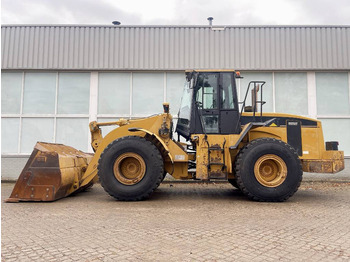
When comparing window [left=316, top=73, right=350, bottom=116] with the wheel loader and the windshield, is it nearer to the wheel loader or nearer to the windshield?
the wheel loader

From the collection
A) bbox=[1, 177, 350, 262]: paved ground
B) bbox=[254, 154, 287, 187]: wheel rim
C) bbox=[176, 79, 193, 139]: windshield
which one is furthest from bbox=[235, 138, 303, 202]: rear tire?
bbox=[176, 79, 193, 139]: windshield

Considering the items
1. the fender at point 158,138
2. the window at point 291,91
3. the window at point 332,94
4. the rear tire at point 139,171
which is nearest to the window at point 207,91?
the fender at point 158,138

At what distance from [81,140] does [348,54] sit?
39.0 ft

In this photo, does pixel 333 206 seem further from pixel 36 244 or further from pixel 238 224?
pixel 36 244

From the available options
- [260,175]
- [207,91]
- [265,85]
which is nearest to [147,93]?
[265,85]

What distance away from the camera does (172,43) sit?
12.1 meters

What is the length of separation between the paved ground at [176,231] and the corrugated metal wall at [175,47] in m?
7.11

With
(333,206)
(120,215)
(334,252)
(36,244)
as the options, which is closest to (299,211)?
(333,206)

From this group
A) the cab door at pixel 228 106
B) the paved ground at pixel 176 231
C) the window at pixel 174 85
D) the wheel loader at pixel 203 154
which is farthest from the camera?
the window at pixel 174 85

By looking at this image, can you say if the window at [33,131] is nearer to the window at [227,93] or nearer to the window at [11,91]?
the window at [11,91]

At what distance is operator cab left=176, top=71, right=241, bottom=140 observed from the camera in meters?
6.98

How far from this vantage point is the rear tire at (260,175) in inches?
254

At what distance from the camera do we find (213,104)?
7.07 m

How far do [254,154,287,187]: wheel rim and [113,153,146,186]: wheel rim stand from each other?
2646mm
